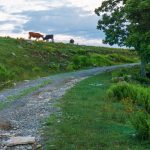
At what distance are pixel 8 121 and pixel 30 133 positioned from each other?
124 inches

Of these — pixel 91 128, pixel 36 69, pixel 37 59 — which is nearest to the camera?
pixel 91 128

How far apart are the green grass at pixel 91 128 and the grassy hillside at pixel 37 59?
20.8 meters

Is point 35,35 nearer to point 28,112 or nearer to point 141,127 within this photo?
point 28,112

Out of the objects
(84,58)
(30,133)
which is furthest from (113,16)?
(30,133)

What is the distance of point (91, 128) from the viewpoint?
A: 1942cm

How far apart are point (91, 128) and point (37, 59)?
45223 mm

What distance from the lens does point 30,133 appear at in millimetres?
18812

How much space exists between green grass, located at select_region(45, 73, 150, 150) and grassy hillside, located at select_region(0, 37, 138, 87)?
20825mm

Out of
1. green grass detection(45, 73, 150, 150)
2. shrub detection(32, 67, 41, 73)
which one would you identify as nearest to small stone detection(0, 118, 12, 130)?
green grass detection(45, 73, 150, 150)

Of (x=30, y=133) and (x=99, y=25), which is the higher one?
(x=99, y=25)

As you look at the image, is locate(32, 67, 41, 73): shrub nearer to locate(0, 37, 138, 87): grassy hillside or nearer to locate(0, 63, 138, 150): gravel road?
locate(0, 37, 138, 87): grassy hillside

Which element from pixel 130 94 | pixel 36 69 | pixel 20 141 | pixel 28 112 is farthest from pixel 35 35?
pixel 20 141

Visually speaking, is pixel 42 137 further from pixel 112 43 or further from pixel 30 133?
pixel 112 43

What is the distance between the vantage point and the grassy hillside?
53950 mm
